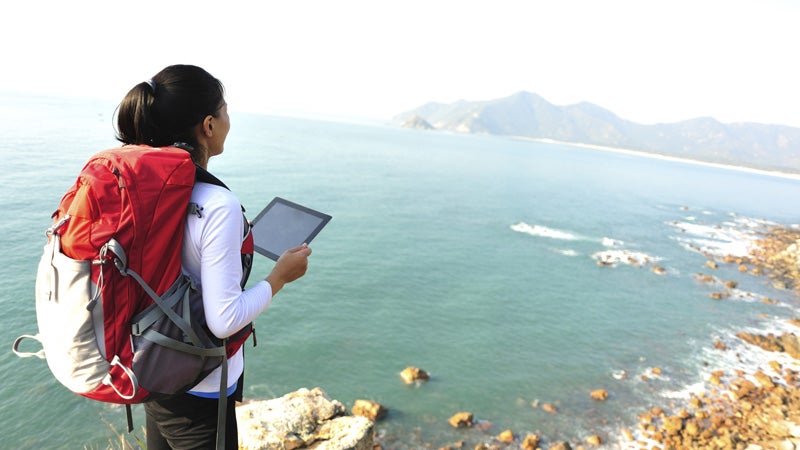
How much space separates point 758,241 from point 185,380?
55834 millimetres

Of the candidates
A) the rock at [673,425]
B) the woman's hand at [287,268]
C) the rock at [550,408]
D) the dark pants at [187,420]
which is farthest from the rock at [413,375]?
the woman's hand at [287,268]

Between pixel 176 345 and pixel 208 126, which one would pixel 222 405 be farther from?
Answer: pixel 208 126

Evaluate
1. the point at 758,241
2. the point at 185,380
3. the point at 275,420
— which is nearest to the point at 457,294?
the point at 275,420

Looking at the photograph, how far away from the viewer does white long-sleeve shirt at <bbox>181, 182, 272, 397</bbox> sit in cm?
175

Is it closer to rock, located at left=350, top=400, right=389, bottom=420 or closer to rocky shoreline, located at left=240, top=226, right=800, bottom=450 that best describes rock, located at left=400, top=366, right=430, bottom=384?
rocky shoreline, located at left=240, top=226, right=800, bottom=450

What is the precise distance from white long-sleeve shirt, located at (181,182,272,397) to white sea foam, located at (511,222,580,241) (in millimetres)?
38239

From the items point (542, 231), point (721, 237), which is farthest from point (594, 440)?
point (721, 237)

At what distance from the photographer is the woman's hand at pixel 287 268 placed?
230 cm

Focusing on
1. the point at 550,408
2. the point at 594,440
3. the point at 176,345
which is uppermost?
the point at 176,345

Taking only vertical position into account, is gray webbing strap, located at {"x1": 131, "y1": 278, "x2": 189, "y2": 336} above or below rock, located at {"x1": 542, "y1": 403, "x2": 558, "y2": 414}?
above

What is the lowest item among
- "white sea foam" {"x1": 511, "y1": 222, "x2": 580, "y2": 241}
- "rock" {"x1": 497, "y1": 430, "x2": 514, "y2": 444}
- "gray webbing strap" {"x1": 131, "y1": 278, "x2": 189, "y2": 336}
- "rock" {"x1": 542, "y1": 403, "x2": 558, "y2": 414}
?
"rock" {"x1": 542, "y1": 403, "x2": 558, "y2": 414}

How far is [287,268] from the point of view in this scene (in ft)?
7.66

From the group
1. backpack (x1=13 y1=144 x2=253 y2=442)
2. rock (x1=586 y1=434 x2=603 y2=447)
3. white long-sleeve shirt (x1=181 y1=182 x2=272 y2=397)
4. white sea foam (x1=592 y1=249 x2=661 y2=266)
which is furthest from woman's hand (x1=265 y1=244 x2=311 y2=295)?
white sea foam (x1=592 y1=249 x2=661 y2=266)

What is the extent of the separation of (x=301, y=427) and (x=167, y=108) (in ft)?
21.5
